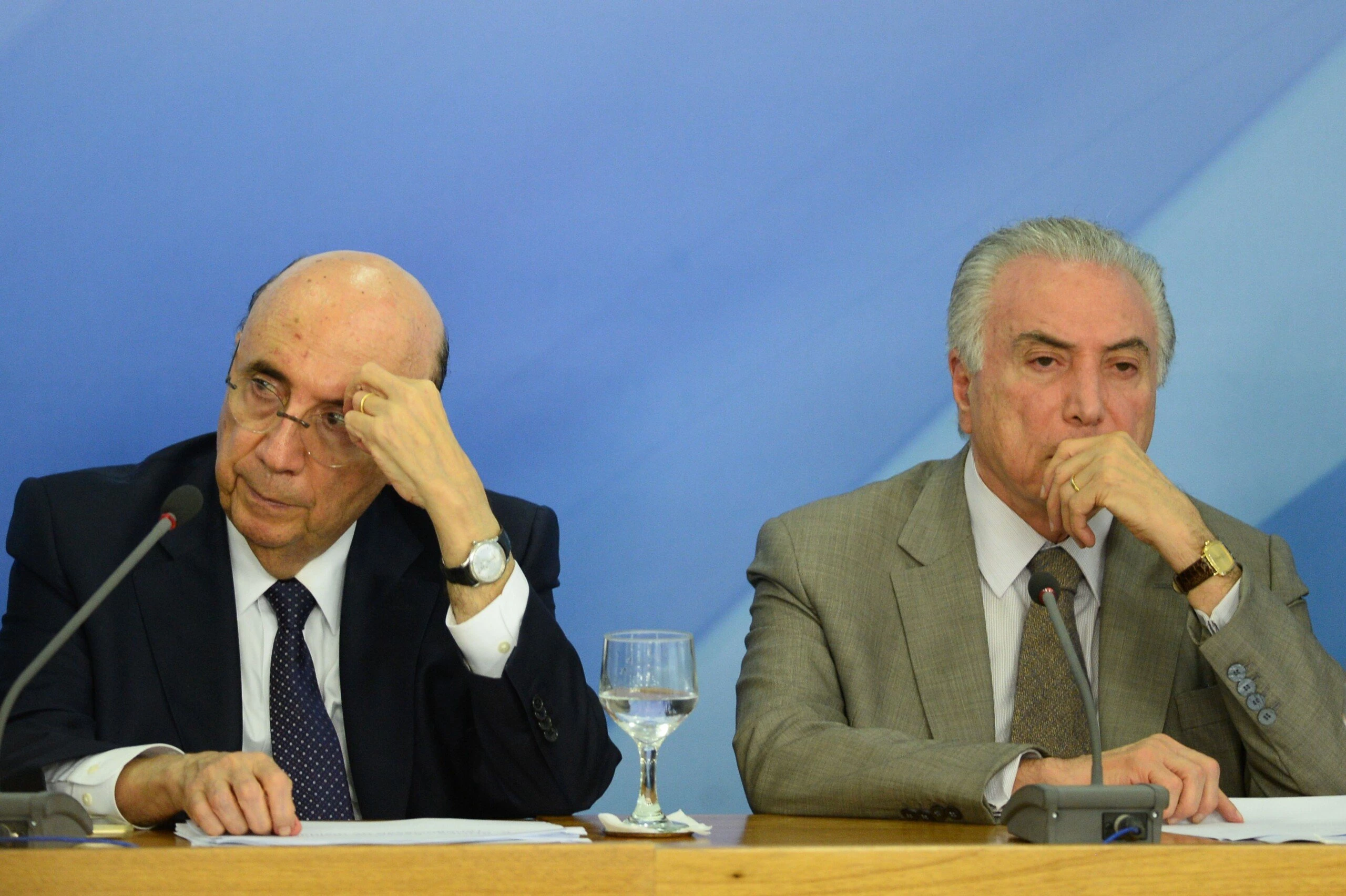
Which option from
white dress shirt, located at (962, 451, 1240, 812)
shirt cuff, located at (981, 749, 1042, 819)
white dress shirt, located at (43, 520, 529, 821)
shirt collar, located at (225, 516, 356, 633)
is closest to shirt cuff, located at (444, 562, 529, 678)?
white dress shirt, located at (43, 520, 529, 821)

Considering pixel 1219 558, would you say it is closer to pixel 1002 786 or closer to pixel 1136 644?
pixel 1136 644

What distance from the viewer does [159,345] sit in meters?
2.82

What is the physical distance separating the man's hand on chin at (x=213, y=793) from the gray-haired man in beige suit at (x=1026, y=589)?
29.1 inches

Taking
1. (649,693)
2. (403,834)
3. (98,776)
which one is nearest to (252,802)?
(403,834)

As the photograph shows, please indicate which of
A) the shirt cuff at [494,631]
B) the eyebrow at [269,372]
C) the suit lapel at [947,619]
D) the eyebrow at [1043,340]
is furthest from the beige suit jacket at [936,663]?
the eyebrow at [269,372]

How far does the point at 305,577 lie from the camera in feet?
7.20

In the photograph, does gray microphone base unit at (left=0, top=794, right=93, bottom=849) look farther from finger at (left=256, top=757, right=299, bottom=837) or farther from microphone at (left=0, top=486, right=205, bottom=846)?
finger at (left=256, top=757, right=299, bottom=837)

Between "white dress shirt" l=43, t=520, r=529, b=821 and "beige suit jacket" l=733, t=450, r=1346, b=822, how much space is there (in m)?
0.41

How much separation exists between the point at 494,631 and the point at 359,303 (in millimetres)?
569

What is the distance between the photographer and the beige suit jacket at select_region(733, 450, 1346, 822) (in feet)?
6.32

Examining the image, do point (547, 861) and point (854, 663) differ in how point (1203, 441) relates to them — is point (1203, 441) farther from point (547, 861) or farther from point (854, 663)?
point (547, 861)

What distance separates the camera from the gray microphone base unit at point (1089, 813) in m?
1.37

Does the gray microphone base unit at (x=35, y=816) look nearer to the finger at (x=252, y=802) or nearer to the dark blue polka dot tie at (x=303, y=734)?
the finger at (x=252, y=802)

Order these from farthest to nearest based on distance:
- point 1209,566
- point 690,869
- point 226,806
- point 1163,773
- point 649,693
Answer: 1. point 1209,566
2. point 1163,773
3. point 649,693
4. point 226,806
5. point 690,869
